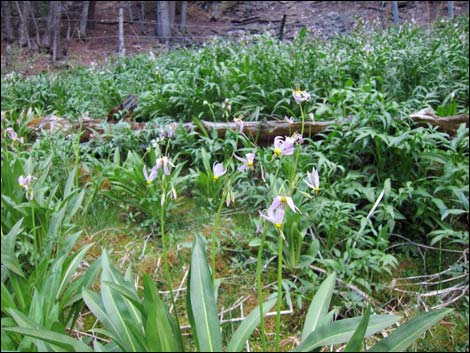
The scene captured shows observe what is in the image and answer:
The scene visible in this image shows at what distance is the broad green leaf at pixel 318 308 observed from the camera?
1.07 m

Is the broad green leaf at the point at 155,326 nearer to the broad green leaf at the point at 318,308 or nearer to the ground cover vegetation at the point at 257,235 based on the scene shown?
the ground cover vegetation at the point at 257,235

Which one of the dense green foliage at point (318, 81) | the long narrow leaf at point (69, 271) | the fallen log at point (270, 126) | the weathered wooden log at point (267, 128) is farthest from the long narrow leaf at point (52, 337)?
the dense green foliage at point (318, 81)

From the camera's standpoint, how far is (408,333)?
0.84 metres

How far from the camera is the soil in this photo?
523cm

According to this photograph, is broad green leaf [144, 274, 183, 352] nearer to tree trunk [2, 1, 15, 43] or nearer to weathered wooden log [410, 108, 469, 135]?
weathered wooden log [410, 108, 469, 135]

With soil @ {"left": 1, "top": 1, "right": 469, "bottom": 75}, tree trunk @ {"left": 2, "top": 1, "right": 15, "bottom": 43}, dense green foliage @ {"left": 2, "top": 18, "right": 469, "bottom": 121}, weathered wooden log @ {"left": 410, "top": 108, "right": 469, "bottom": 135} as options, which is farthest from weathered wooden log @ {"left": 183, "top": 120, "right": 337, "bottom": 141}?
tree trunk @ {"left": 2, "top": 1, "right": 15, "bottom": 43}

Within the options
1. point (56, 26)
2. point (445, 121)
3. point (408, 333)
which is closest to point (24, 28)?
point (56, 26)

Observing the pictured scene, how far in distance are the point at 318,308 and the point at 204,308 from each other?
0.35 metres

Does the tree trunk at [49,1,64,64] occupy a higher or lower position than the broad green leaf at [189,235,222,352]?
higher

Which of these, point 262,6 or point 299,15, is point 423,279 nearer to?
point 299,15

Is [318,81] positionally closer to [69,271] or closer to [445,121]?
[445,121]

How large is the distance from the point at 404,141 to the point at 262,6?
1305 cm

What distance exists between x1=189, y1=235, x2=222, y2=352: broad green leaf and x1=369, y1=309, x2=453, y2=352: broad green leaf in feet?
1.13

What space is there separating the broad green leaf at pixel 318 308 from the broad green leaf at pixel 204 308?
10.6 inches
